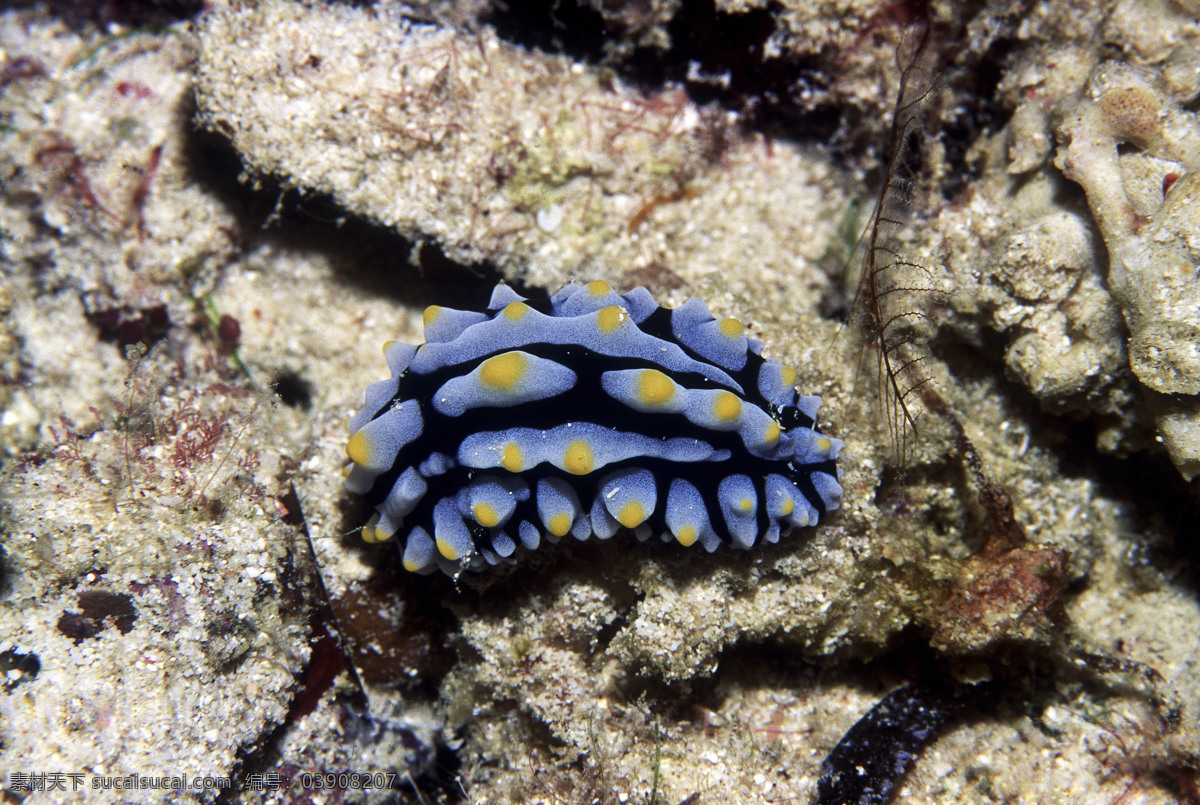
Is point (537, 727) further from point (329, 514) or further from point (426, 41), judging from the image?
point (426, 41)

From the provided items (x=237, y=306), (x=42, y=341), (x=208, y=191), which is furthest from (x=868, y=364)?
(x=42, y=341)

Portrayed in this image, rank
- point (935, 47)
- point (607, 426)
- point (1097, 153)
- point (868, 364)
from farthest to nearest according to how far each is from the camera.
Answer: point (935, 47) → point (868, 364) → point (1097, 153) → point (607, 426)

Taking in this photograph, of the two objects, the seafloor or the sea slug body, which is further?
the seafloor

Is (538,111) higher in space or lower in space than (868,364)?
higher

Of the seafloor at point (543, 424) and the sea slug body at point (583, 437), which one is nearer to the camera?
the sea slug body at point (583, 437)
